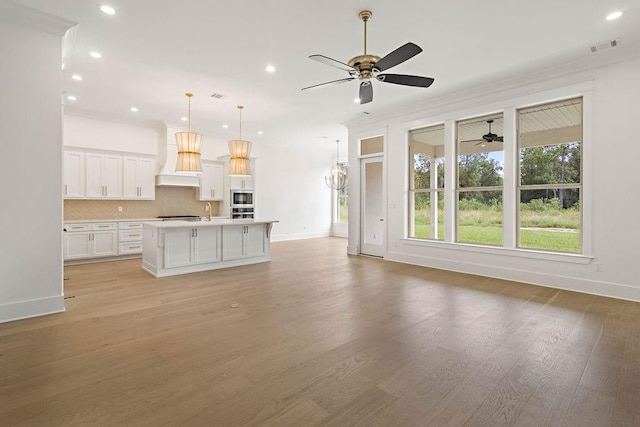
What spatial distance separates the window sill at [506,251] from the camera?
4.40 metres

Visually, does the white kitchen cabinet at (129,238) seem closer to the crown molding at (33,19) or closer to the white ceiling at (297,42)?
the white ceiling at (297,42)

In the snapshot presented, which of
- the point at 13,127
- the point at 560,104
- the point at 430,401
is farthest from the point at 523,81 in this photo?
the point at 13,127

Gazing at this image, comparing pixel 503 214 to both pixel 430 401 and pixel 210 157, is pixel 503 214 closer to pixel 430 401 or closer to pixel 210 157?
pixel 430 401

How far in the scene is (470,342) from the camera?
108 inches

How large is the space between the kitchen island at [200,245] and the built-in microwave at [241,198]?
2420 millimetres

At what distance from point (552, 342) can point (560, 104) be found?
3.75m

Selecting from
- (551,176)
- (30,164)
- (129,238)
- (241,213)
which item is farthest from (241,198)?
(551,176)

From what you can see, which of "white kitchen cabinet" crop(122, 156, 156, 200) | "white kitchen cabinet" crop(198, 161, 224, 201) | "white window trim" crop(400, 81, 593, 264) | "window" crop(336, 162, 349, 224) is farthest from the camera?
"window" crop(336, 162, 349, 224)

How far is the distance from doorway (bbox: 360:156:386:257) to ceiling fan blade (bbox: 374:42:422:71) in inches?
158

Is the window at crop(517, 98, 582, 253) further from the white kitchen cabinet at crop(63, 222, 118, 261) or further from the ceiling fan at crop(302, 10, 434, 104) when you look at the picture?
the white kitchen cabinet at crop(63, 222, 118, 261)

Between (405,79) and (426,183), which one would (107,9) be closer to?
(405,79)

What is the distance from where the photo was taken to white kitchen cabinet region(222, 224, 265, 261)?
5.96 meters

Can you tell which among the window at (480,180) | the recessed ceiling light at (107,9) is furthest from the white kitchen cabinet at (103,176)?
the window at (480,180)

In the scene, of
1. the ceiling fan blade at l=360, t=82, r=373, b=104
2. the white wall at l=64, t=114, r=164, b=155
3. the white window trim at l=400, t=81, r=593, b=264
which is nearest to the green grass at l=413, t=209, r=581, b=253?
the white window trim at l=400, t=81, r=593, b=264
